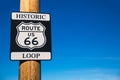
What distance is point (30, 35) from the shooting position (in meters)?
4.04

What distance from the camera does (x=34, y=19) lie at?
4152 millimetres

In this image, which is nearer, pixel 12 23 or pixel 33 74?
pixel 33 74

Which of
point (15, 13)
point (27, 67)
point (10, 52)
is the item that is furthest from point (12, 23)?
point (27, 67)

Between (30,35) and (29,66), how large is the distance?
501mm

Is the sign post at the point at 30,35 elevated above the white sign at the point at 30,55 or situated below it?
above

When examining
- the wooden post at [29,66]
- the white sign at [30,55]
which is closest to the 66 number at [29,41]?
the white sign at [30,55]

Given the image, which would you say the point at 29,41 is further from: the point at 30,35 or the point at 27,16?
the point at 27,16

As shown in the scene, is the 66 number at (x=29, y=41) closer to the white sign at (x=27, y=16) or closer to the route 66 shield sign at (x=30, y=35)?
the route 66 shield sign at (x=30, y=35)

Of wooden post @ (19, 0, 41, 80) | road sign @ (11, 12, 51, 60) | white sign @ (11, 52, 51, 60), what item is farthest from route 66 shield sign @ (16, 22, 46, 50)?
wooden post @ (19, 0, 41, 80)

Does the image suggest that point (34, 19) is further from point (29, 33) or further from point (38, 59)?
point (38, 59)

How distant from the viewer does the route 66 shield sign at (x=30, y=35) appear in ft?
13.1

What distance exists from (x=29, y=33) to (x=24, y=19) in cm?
25

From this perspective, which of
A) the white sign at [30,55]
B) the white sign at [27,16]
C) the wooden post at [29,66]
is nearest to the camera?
the wooden post at [29,66]

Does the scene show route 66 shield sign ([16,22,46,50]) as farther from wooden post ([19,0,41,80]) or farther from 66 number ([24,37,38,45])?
wooden post ([19,0,41,80])
